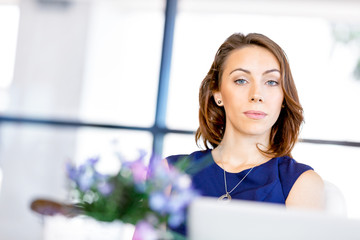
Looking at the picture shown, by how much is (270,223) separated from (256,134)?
Result: 1121mm

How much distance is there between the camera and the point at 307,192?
1895mm

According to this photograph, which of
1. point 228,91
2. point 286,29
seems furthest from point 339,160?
point 228,91

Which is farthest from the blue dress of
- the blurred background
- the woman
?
the blurred background

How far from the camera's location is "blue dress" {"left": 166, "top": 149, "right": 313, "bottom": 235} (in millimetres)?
1945

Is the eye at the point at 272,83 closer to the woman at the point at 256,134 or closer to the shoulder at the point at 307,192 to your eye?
the woman at the point at 256,134

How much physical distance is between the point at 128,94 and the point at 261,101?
2.30m

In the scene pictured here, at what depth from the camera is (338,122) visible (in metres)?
3.65

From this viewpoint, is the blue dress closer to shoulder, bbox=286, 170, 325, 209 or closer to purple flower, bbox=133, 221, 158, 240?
shoulder, bbox=286, 170, 325, 209

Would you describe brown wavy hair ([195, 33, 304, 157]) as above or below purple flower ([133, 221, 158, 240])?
above

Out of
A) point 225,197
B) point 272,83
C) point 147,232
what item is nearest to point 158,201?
point 147,232

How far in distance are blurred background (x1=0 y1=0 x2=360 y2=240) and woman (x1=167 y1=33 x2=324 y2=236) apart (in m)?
1.64

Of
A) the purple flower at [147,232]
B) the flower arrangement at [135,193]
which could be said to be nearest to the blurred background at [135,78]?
the flower arrangement at [135,193]

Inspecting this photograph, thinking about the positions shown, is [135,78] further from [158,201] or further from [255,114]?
[158,201]

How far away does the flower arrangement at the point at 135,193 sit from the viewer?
926 millimetres
